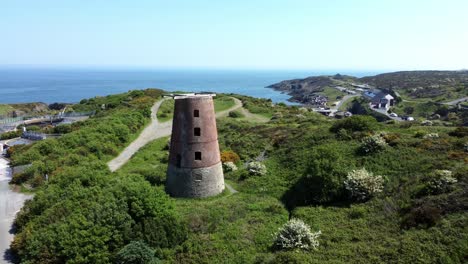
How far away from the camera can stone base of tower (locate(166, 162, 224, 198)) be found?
1099 inches

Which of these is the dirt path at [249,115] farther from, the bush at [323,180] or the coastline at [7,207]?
the coastline at [7,207]

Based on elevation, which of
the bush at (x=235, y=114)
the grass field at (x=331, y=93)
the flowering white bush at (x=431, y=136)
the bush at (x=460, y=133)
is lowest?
the grass field at (x=331, y=93)

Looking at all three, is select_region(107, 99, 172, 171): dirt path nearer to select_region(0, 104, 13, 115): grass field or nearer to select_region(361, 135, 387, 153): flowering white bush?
select_region(361, 135, 387, 153): flowering white bush

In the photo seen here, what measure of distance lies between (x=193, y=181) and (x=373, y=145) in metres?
16.7

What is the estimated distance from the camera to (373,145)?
31.2m

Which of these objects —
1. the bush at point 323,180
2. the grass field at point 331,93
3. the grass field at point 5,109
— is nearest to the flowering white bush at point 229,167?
the bush at point 323,180

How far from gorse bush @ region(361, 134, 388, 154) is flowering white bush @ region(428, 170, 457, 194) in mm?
7325

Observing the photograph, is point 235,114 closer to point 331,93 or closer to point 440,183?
point 440,183

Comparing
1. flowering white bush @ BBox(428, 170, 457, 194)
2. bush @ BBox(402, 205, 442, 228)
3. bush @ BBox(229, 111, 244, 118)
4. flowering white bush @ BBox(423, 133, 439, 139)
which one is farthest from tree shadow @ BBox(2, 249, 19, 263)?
bush @ BBox(229, 111, 244, 118)

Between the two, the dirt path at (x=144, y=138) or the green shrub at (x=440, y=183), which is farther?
the dirt path at (x=144, y=138)

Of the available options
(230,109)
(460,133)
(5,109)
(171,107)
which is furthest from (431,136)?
(5,109)

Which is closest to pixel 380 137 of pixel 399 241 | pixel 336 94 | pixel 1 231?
pixel 399 241

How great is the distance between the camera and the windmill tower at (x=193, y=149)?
27.1 m

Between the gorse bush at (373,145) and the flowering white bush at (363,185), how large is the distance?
19.1 ft
